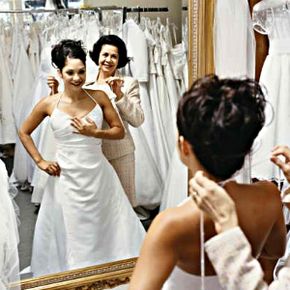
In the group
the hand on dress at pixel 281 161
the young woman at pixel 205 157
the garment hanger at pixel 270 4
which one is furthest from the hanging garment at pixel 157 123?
the young woman at pixel 205 157

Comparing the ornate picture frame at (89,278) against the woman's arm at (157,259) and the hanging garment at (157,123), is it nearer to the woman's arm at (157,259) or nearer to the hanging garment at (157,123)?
the hanging garment at (157,123)

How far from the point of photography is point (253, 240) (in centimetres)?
80

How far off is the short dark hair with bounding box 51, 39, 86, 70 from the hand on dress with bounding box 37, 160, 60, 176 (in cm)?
26

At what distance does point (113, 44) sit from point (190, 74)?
0.26 meters

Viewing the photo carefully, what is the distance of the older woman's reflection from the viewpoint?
131 centimetres

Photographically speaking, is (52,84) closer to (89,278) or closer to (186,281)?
(89,278)

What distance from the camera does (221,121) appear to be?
694mm

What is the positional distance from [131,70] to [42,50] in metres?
0.26

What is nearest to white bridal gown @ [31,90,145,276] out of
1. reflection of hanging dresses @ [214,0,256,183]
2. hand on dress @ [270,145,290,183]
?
reflection of hanging dresses @ [214,0,256,183]

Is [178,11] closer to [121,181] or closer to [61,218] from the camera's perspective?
[121,181]

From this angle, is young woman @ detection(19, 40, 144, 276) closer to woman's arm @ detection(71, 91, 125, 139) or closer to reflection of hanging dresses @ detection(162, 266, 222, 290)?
woman's arm @ detection(71, 91, 125, 139)

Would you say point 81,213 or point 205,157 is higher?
point 205,157

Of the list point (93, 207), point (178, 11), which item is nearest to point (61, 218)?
point (93, 207)

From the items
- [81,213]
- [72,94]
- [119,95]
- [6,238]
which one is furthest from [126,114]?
[6,238]
